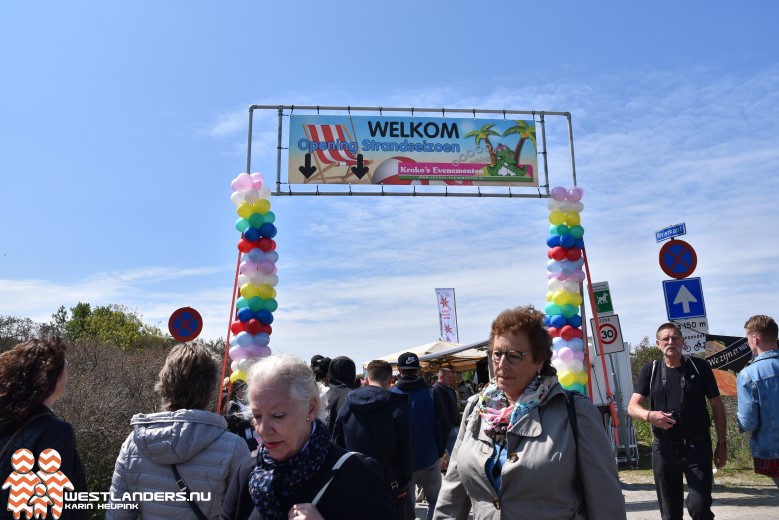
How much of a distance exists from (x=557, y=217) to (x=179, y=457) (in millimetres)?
8229

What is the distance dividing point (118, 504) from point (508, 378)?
2.02 m

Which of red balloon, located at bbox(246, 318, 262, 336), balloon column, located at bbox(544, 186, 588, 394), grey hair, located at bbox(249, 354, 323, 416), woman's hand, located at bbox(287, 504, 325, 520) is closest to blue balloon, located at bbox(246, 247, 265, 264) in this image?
red balloon, located at bbox(246, 318, 262, 336)

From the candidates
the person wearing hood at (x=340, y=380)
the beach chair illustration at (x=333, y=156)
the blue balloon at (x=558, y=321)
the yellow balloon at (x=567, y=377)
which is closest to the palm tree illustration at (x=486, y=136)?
the beach chair illustration at (x=333, y=156)

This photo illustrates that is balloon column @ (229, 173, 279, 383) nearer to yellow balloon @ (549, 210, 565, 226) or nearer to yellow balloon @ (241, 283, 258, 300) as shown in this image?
yellow balloon @ (241, 283, 258, 300)

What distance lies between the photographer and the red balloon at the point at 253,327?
9523 mm

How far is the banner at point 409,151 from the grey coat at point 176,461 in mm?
8250

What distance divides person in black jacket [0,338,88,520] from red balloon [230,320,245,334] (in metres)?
6.38

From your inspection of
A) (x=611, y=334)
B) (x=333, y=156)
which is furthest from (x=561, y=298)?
(x=333, y=156)

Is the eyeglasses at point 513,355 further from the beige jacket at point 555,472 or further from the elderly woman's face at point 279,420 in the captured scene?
the elderly woman's face at point 279,420

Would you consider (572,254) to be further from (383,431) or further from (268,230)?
(383,431)

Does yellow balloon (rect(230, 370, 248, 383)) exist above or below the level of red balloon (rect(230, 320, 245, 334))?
below

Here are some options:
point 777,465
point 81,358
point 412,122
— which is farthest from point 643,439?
point 81,358

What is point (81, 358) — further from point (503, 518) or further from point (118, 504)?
point (503, 518)

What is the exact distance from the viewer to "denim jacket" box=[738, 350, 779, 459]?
5.57 meters
